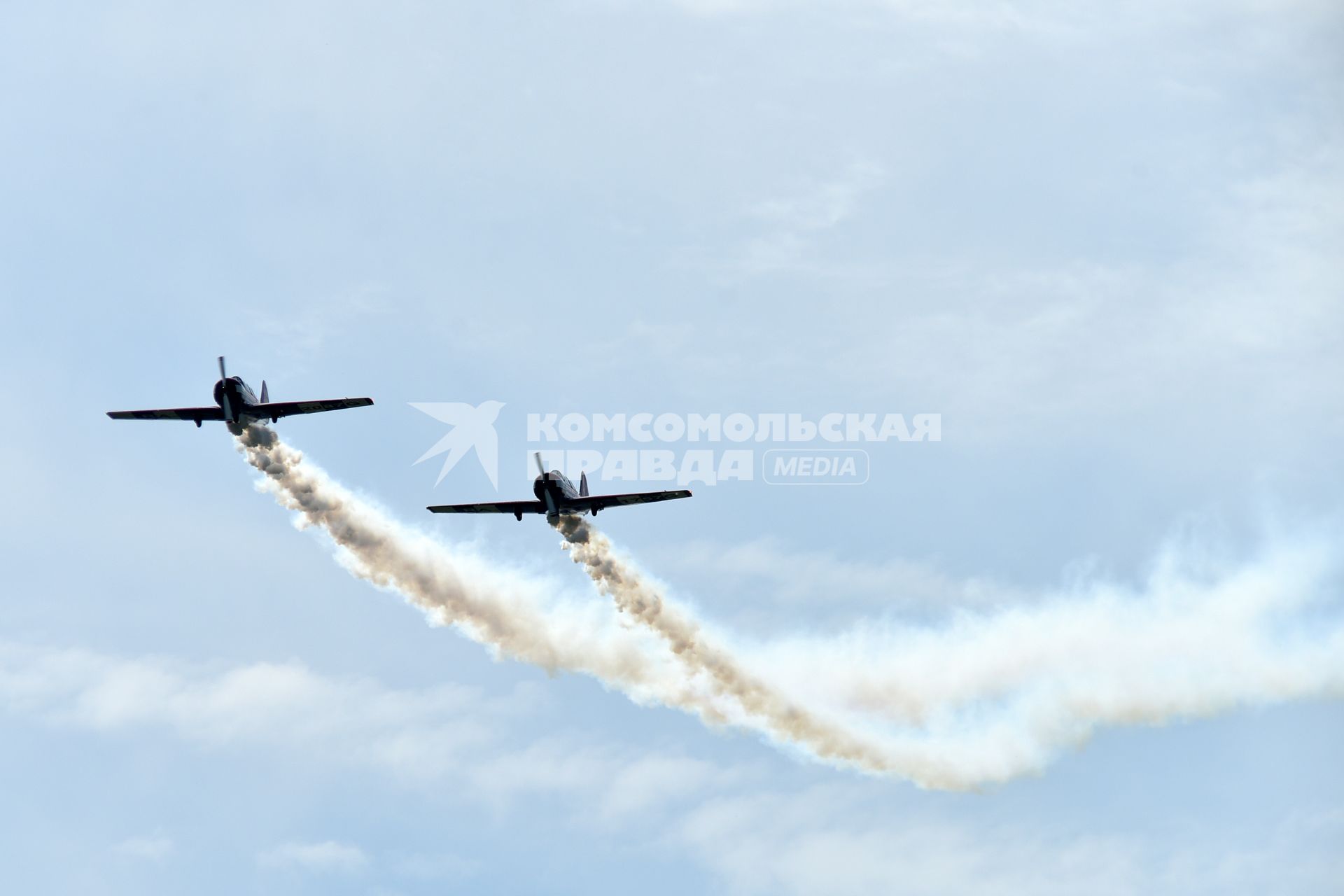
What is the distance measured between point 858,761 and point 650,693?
12.7 meters

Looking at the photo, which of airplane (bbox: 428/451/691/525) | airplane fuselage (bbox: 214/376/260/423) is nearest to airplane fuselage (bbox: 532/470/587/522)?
airplane (bbox: 428/451/691/525)

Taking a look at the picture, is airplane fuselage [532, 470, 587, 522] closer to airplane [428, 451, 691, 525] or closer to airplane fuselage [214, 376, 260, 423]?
airplane [428, 451, 691, 525]

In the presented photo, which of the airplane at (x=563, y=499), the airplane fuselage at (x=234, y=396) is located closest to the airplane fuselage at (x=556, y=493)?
the airplane at (x=563, y=499)

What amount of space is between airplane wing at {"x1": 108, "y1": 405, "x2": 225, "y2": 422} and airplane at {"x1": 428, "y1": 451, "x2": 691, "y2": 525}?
53.9ft

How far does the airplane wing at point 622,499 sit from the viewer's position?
132250 millimetres

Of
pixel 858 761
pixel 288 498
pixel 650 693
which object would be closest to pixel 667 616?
pixel 650 693

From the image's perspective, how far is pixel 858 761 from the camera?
456ft

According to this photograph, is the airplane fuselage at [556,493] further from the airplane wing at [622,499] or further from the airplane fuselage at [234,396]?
the airplane fuselage at [234,396]

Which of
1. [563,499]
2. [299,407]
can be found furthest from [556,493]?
[299,407]

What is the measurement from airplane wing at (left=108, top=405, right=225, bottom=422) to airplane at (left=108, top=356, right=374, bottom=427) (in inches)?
1.5

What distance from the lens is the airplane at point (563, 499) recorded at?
131000mm

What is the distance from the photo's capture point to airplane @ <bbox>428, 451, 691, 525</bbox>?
131 metres

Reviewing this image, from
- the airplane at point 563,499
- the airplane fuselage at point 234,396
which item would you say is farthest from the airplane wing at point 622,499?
the airplane fuselage at point 234,396

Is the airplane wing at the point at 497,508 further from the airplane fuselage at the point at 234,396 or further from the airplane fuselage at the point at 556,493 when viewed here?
the airplane fuselage at the point at 234,396
